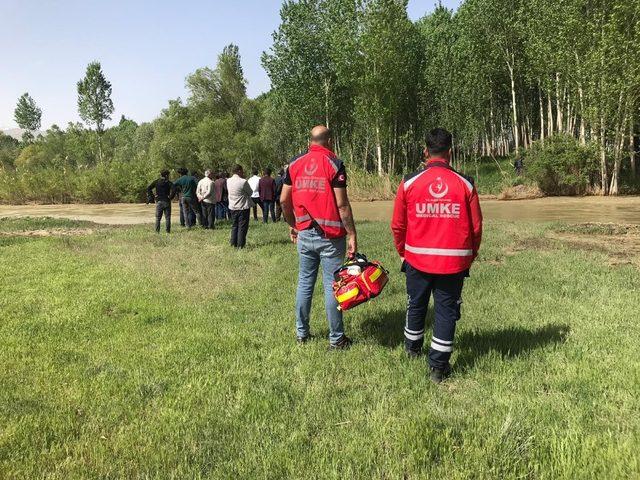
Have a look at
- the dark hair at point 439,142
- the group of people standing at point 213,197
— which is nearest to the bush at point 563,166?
the group of people standing at point 213,197

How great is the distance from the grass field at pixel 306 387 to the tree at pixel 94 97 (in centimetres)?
6859

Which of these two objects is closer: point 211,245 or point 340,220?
point 340,220

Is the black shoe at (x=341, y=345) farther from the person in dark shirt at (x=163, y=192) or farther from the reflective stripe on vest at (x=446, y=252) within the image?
the person in dark shirt at (x=163, y=192)

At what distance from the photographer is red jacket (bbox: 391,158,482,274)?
368 centimetres

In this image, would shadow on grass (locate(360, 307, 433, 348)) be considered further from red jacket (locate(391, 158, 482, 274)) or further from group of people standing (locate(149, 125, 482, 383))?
red jacket (locate(391, 158, 482, 274))

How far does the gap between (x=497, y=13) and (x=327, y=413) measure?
36573 mm

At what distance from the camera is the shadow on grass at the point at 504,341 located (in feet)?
13.8

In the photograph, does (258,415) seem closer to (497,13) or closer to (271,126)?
(497,13)

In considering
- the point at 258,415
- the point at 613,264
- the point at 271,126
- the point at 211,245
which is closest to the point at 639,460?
the point at 258,415

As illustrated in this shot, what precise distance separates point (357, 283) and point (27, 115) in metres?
99.7

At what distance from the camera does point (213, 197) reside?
14953mm

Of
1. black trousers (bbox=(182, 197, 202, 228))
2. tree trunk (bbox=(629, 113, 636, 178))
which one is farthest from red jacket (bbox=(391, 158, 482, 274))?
tree trunk (bbox=(629, 113, 636, 178))

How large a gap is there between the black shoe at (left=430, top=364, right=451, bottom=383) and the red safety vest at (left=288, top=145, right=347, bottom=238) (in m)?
1.50

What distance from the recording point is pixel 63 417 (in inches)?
129
